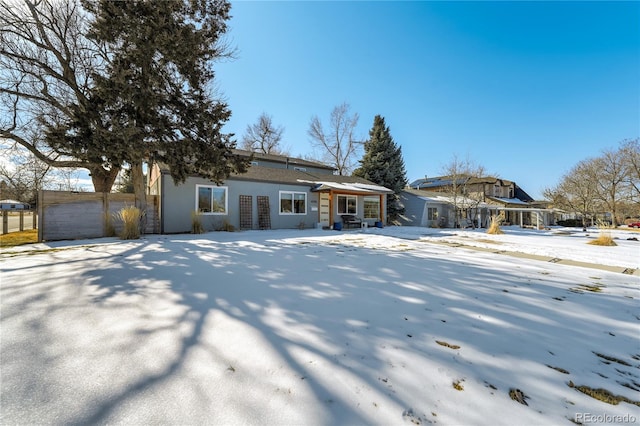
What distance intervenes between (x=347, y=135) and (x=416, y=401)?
95.5ft

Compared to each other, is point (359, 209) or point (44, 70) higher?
point (44, 70)

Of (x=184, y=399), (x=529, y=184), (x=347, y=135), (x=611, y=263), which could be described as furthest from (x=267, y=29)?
(x=529, y=184)

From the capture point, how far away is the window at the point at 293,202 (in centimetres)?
1469

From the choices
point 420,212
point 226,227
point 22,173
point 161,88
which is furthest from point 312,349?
point 22,173

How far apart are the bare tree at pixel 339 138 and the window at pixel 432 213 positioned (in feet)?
33.8

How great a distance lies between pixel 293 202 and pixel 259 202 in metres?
2.14

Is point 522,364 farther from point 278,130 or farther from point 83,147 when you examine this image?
point 278,130

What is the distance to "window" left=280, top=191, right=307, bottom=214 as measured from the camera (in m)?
14.7

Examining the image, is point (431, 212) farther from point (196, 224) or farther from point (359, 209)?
point (196, 224)

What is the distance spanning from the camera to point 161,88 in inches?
378

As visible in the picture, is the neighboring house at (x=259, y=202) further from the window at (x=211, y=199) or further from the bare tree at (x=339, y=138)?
the bare tree at (x=339, y=138)

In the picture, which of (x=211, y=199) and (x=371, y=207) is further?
(x=371, y=207)

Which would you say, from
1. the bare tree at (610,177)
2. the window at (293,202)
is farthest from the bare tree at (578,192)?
the window at (293,202)

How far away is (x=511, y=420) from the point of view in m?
1.39
